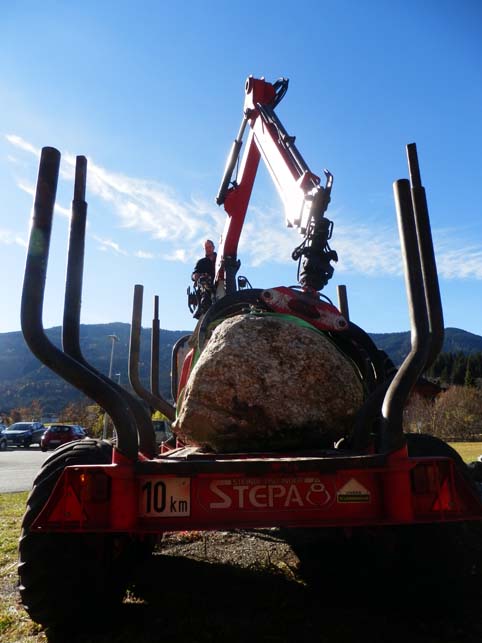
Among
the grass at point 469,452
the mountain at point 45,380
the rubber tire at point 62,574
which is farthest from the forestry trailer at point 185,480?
the mountain at point 45,380

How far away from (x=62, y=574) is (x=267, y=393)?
153 cm

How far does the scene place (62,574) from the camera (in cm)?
271

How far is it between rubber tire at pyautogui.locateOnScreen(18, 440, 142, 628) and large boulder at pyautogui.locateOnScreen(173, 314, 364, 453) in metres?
0.92

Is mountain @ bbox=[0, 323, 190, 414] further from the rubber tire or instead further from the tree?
the rubber tire

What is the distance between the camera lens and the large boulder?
10.7 ft

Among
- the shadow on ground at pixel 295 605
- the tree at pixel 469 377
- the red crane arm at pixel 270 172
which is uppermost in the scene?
the tree at pixel 469 377

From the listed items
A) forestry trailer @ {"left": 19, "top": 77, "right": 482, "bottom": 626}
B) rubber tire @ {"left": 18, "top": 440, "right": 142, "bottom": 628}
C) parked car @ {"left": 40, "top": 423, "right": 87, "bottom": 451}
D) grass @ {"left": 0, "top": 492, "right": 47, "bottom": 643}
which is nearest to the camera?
forestry trailer @ {"left": 19, "top": 77, "right": 482, "bottom": 626}

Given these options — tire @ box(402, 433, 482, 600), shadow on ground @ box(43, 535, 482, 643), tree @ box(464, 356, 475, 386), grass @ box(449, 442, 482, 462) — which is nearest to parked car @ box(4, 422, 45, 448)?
grass @ box(449, 442, 482, 462)

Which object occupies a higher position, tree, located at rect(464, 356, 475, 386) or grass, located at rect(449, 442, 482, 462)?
tree, located at rect(464, 356, 475, 386)

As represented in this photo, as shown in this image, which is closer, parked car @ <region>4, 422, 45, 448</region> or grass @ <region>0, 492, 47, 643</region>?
grass @ <region>0, 492, 47, 643</region>

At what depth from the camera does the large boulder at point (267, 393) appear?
327cm

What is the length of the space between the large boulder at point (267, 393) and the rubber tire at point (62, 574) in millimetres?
922

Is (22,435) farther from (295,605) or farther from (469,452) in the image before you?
(295,605)

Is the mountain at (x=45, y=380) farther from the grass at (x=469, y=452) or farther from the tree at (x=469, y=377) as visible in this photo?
the grass at (x=469, y=452)
